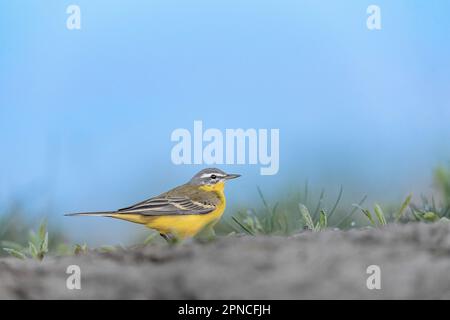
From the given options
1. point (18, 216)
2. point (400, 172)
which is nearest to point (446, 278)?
point (400, 172)

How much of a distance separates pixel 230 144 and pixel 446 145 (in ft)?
3.37

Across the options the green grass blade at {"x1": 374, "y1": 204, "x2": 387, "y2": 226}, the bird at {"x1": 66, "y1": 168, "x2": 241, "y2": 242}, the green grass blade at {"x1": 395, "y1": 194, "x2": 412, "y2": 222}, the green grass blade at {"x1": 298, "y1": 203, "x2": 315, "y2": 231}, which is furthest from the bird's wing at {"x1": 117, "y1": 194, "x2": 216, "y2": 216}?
the green grass blade at {"x1": 395, "y1": 194, "x2": 412, "y2": 222}

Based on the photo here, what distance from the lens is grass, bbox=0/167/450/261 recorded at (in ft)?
12.0

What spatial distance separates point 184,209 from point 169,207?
0.07 meters

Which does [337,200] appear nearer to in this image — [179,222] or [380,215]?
[380,215]

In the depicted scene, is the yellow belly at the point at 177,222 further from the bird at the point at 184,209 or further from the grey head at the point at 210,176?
the grey head at the point at 210,176

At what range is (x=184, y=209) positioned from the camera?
140 inches

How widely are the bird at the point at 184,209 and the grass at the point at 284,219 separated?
8 cm

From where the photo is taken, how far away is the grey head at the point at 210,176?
11.9ft

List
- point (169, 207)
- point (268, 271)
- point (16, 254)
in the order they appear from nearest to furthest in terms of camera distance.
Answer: point (268, 271), point (169, 207), point (16, 254)

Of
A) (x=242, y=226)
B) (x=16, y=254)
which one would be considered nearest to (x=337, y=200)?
(x=242, y=226)
